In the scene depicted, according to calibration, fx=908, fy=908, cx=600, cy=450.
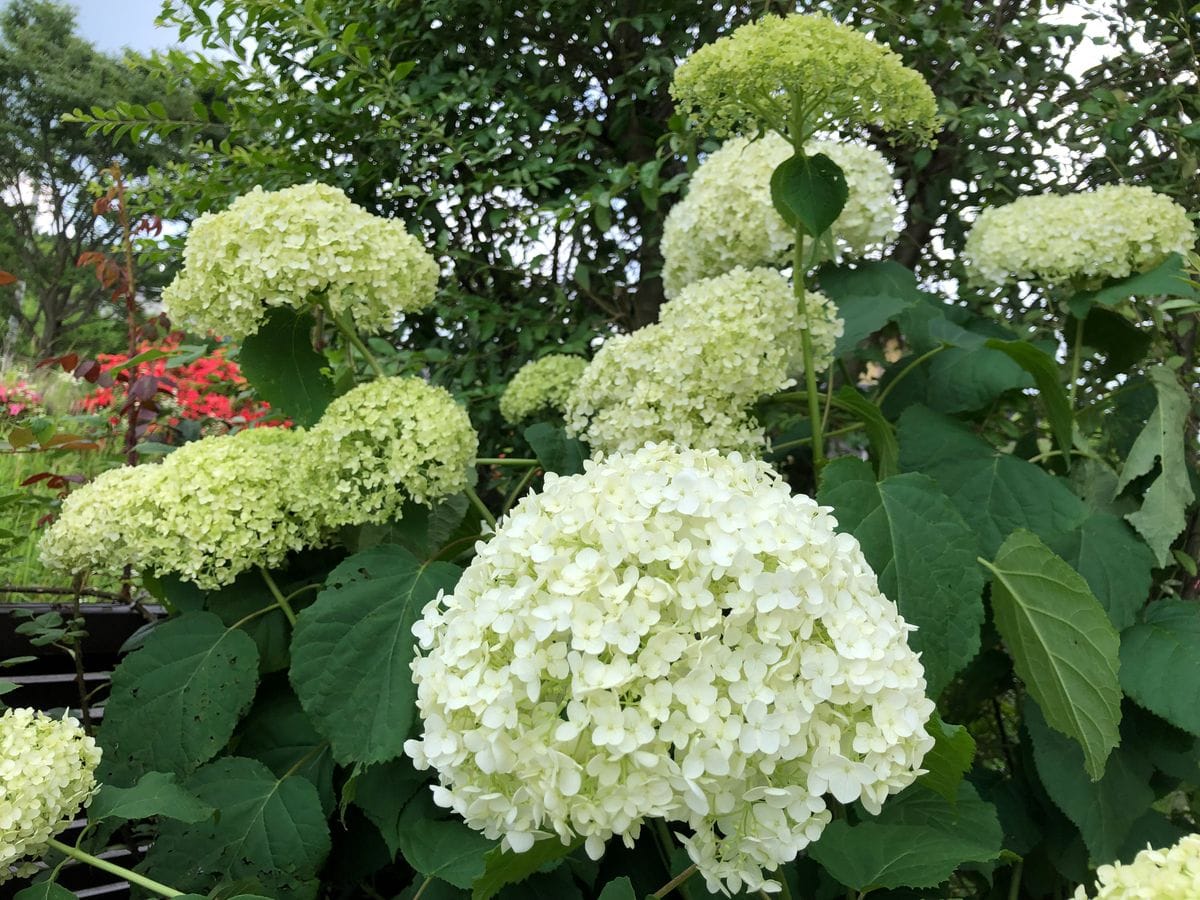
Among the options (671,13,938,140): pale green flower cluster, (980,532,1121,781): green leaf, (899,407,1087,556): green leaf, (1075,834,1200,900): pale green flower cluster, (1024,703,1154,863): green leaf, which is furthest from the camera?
(899,407,1087,556): green leaf

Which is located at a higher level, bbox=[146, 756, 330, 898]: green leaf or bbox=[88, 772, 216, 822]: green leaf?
bbox=[88, 772, 216, 822]: green leaf

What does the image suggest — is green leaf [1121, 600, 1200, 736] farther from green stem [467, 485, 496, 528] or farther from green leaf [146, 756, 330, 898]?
green leaf [146, 756, 330, 898]

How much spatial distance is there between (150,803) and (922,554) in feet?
3.29

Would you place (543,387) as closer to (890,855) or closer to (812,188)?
(812,188)

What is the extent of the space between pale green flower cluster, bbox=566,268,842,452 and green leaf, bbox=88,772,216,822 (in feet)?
2.54

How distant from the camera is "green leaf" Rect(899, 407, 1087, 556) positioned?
144cm

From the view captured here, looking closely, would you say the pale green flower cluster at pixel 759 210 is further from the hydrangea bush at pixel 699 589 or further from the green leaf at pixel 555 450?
the green leaf at pixel 555 450

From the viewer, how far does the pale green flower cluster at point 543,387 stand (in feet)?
6.65

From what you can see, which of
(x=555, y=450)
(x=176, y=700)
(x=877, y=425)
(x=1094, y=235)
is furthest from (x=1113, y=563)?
(x=176, y=700)

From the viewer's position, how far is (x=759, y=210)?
1.65 m

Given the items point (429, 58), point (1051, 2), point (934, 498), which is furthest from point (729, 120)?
point (429, 58)

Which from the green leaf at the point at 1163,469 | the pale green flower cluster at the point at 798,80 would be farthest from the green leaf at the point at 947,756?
the pale green flower cluster at the point at 798,80

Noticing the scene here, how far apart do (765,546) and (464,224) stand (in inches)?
91.8

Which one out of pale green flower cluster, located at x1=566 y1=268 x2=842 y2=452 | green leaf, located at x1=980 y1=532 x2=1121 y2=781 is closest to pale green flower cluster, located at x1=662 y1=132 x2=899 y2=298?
pale green flower cluster, located at x1=566 y1=268 x2=842 y2=452
